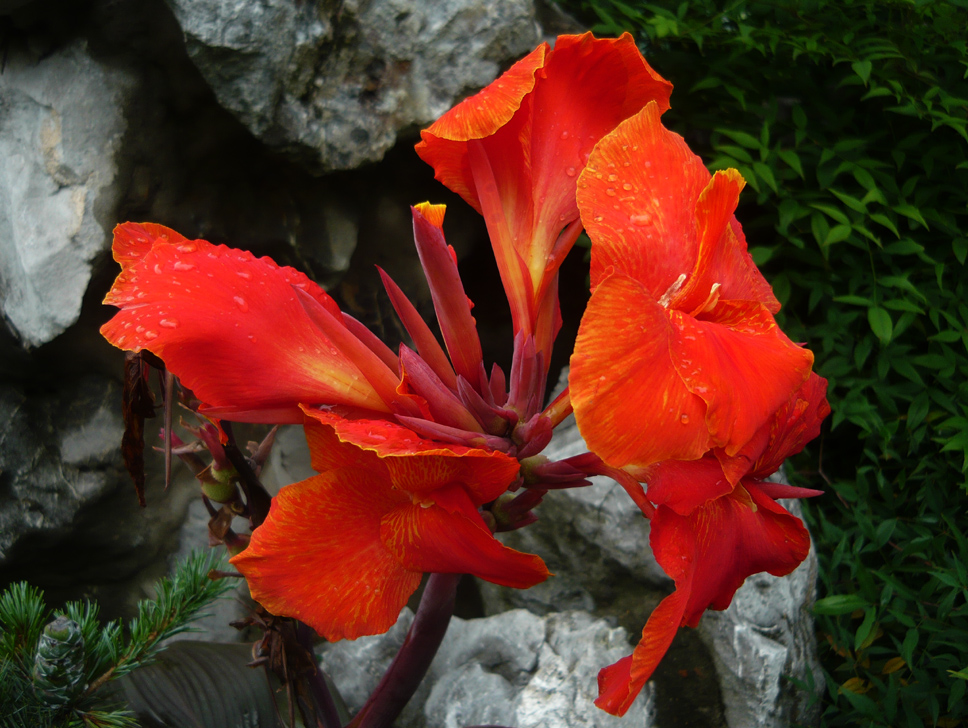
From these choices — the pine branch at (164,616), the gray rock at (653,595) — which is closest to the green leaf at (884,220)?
the gray rock at (653,595)

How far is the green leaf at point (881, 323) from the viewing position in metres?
1.02

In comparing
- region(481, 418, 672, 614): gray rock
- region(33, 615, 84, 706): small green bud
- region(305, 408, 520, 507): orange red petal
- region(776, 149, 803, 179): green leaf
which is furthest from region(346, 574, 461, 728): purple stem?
region(776, 149, 803, 179): green leaf

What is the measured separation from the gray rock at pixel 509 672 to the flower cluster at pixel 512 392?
485 millimetres

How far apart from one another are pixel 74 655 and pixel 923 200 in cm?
131

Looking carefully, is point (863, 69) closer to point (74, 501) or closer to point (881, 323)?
point (881, 323)

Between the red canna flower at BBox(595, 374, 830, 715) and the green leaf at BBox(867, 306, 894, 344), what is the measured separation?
0.59m

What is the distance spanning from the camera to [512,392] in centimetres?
56

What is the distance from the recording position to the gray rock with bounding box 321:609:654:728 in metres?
0.93

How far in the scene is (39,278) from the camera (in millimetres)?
929

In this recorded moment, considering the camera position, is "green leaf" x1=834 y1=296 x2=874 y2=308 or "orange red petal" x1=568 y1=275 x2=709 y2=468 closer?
"orange red petal" x1=568 y1=275 x2=709 y2=468

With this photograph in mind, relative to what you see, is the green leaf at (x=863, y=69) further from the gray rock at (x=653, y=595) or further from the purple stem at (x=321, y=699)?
the purple stem at (x=321, y=699)

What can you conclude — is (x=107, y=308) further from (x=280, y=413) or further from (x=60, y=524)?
(x=280, y=413)

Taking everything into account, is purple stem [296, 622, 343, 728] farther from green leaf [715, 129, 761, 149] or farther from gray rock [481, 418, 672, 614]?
green leaf [715, 129, 761, 149]

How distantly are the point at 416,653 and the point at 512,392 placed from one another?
0.29 meters
